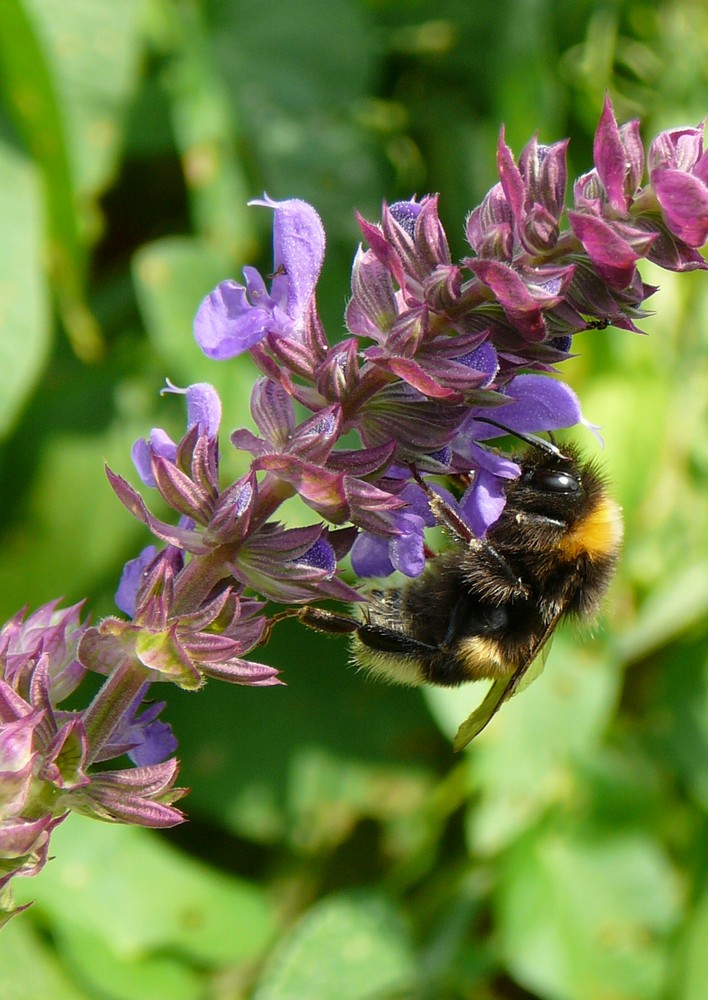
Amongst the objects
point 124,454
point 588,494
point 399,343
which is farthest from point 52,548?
point 399,343

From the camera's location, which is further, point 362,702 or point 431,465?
point 362,702

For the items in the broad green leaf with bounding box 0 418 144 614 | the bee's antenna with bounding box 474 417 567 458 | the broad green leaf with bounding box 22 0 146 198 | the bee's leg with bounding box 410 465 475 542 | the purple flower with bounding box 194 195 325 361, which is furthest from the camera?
the broad green leaf with bounding box 22 0 146 198

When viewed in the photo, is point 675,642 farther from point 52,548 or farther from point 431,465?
point 431,465

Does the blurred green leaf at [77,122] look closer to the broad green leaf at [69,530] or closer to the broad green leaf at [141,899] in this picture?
the broad green leaf at [69,530]

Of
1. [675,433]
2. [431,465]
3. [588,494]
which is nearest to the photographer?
[431,465]

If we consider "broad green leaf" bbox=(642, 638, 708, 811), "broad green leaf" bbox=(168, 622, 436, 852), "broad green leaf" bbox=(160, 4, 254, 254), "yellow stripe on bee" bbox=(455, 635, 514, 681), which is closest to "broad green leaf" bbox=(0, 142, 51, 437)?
"broad green leaf" bbox=(160, 4, 254, 254)

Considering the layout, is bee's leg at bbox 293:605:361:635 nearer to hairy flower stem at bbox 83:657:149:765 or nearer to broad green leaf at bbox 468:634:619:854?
hairy flower stem at bbox 83:657:149:765
